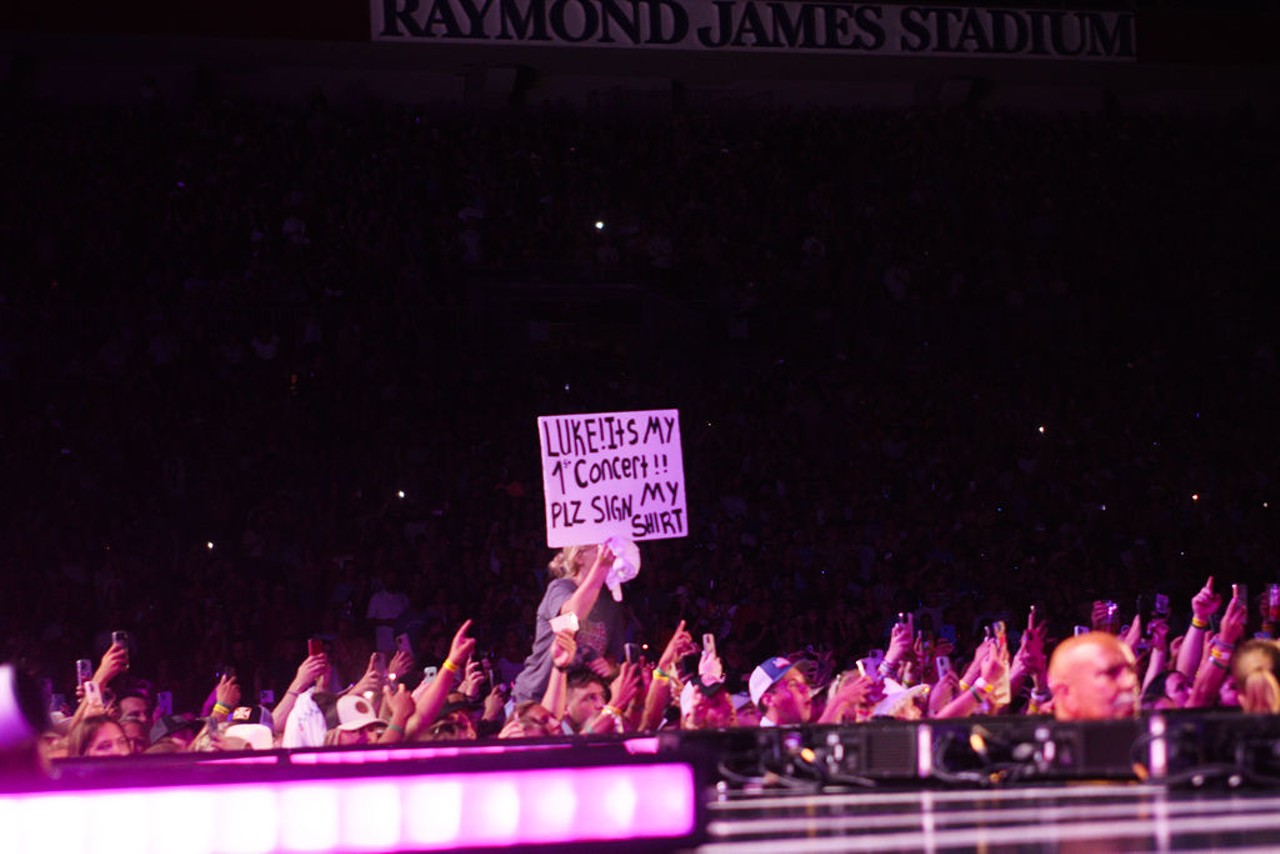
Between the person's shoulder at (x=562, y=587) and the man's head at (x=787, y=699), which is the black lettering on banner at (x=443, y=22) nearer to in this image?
the person's shoulder at (x=562, y=587)

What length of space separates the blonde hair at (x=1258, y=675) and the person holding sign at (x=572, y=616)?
3031 millimetres

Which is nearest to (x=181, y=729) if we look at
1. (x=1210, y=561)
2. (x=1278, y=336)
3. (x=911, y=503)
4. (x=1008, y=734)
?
(x=1008, y=734)

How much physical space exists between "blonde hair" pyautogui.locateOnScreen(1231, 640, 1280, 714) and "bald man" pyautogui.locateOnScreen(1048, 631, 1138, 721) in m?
0.86

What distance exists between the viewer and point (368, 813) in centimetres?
251

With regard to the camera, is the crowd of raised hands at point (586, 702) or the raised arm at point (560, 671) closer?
the crowd of raised hands at point (586, 702)

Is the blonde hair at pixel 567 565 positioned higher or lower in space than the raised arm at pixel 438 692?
higher

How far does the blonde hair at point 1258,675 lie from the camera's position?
4.92m

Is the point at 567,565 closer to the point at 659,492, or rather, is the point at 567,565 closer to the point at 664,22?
the point at 659,492

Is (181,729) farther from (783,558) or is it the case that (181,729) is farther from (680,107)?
(680,107)

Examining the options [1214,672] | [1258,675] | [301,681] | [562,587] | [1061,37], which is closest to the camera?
[1258,675]

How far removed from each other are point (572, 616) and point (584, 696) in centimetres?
42

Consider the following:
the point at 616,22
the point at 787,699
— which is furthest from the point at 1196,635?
the point at 616,22

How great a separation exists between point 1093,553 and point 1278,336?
15.5 feet

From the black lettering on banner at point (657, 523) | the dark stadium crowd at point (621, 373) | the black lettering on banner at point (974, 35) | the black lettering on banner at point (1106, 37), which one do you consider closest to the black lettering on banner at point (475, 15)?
the dark stadium crowd at point (621, 373)
